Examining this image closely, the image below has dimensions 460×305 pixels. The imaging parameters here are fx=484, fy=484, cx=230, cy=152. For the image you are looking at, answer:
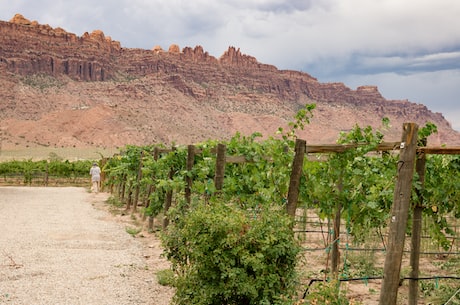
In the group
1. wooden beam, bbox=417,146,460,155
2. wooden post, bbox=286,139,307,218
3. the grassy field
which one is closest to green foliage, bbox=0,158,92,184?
wooden post, bbox=286,139,307,218

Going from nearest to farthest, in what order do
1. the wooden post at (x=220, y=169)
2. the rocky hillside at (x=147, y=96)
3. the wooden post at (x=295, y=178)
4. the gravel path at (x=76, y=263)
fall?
the wooden post at (x=295, y=178) → the gravel path at (x=76, y=263) → the wooden post at (x=220, y=169) → the rocky hillside at (x=147, y=96)

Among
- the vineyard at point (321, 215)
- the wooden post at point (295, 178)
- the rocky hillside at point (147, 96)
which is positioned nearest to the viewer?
the vineyard at point (321, 215)

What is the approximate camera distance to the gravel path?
6.44 meters

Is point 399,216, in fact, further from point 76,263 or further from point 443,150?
point 76,263

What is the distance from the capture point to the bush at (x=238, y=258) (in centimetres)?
471

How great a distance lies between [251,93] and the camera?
455ft

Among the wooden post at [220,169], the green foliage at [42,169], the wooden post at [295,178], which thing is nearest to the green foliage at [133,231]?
→ the wooden post at [220,169]

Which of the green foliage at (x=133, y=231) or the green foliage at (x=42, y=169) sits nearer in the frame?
the green foliage at (x=133, y=231)

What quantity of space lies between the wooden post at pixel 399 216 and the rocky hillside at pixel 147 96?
81033 millimetres

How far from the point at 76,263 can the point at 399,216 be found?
6.04 meters

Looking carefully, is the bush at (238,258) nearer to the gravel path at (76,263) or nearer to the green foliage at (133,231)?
the gravel path at (76,263)

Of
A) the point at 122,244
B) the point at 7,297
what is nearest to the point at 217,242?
the point at 7,297

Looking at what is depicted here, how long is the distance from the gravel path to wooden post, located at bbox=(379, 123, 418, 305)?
3149mm

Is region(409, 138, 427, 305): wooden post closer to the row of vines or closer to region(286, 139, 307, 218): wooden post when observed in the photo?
the row of vines
